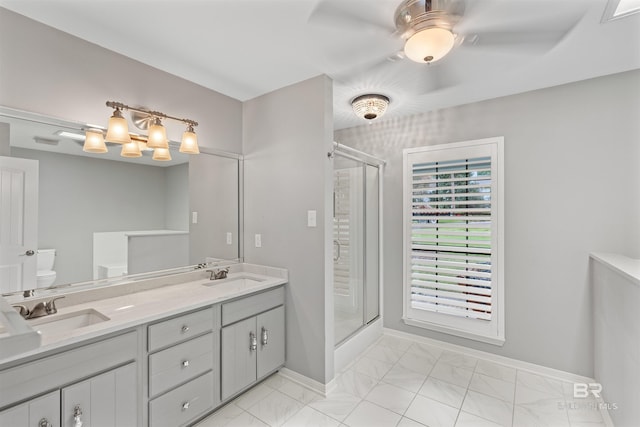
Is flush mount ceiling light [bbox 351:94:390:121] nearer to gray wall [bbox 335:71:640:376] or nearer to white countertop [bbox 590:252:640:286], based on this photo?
gray wall [bbox 335:71:640:376]

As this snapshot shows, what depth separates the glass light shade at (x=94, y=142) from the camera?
5.74 ft

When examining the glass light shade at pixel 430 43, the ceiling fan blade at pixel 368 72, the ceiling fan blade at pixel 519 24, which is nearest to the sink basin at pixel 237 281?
the ceiling fan blade at pixel 368 72

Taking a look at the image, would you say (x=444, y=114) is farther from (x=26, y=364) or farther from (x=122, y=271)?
(x=26, y=364)

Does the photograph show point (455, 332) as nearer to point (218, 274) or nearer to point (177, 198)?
point (218, 274)

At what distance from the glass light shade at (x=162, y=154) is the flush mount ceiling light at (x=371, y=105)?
163 cm

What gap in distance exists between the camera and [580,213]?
2.21 meters

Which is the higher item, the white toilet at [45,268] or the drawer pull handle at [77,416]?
the white toilet at [45,268]

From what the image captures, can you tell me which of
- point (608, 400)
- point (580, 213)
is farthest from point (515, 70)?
point (608, 400)

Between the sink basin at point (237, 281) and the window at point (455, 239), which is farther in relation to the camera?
the window at point (455, 239)

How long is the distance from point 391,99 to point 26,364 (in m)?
2.88

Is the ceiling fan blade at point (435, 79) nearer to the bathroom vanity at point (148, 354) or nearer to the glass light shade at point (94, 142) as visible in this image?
the bathroom vanity at point (148, 354)

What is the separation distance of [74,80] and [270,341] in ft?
7.08

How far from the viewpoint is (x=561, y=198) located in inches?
89.9

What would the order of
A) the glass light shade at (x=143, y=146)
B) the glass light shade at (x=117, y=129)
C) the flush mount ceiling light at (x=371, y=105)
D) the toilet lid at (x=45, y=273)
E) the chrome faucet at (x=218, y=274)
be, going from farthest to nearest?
the flush mount ceiling light at (x=371, y=105) < the chrome faucet at (x=218, y=274) < the glass light shade at (x=143, y=146) < the glass light shade at (x=117, y=129) < the toilet lid at (x=45, y=273)
